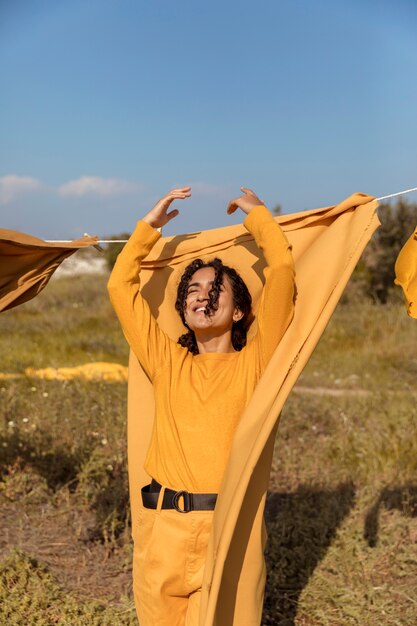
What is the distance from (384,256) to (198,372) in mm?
13626

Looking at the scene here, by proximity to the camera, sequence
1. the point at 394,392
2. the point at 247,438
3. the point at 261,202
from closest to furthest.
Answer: the point at 247,438 < the point at 261,202 < the point at 394,392

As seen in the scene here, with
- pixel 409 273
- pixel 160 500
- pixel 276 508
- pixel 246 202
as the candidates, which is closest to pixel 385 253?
pixel 276 508

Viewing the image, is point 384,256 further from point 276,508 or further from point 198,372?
point 198,372

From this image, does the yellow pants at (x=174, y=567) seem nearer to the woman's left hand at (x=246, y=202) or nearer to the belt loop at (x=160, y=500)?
the belt loop at (x=160, y=500)

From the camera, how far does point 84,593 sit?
12.2 ft

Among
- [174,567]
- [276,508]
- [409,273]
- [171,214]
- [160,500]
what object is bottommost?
[276,508]

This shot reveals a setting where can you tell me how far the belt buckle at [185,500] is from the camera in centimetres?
256

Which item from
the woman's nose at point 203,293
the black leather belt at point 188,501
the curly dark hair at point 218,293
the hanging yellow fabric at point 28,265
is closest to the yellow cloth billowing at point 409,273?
the curly dark hair at point 218,293

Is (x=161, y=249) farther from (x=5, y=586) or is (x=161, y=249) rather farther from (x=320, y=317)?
(x=5, y=586)

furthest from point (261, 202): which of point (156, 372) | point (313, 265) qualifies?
point (156, 372)

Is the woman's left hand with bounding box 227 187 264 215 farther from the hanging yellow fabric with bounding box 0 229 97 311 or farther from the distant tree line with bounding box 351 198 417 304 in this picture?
the distant tree line with bounding box 351 198 417 304

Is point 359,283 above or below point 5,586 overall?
above

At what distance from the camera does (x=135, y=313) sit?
9.31 feet

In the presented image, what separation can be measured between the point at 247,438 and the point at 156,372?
0.52m
